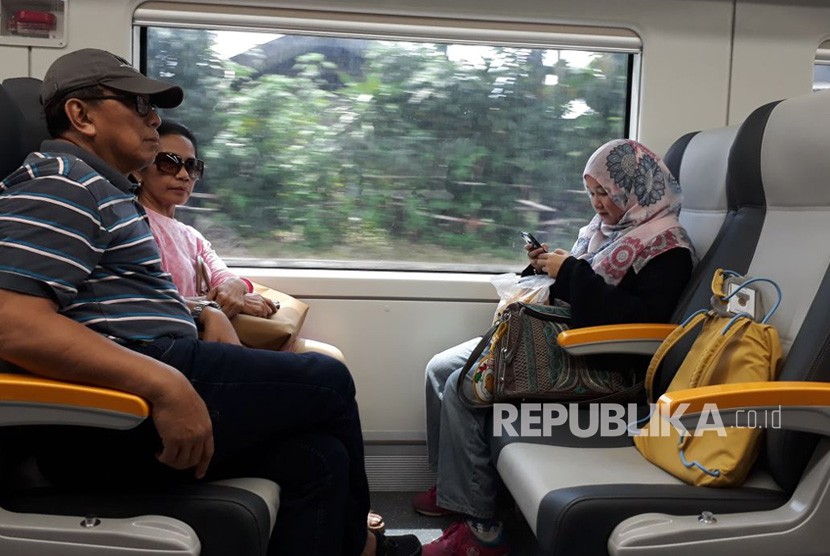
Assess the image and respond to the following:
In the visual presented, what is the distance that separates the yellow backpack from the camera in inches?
62.1

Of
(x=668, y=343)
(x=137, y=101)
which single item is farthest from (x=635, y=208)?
(x=137, y=101)

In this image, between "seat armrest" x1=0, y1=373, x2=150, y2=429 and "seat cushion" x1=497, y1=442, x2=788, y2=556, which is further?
"seat cushion" x1=497, y1=442, x2=788, y2=556

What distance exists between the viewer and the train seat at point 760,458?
149 centimetres

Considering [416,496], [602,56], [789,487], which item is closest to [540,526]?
[789,487]

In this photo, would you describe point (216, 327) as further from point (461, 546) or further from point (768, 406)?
point (768, 406)

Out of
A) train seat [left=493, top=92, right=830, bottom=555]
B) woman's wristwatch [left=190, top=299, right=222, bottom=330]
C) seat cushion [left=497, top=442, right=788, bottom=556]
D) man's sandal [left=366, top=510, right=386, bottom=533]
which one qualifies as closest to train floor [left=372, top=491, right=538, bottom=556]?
man's sandal [left=366, top=510, right=386, bottom=533]

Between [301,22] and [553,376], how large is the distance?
59.4 inches

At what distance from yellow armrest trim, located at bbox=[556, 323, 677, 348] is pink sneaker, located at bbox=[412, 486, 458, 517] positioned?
34.7 inches

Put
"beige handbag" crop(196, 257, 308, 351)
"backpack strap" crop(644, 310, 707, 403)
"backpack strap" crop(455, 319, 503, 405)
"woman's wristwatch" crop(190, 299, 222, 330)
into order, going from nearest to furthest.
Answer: "backpack strap" crop(644, 310, 707, 403), "woman's wristwatch" crop(190, 299, 222, 330), "backpack strap" crop(455, 319, 503, 405), "beige handbag" crop(196, 257, 308, 351)

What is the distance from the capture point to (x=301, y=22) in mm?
2732

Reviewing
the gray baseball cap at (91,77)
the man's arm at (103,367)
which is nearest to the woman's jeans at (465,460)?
the man's arm at (103,367)

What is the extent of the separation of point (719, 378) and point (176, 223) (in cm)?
169

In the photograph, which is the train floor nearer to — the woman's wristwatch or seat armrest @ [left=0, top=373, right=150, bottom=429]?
the woman's wristwatch

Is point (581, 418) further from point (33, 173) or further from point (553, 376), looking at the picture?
point (33, 173)
